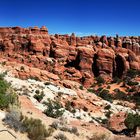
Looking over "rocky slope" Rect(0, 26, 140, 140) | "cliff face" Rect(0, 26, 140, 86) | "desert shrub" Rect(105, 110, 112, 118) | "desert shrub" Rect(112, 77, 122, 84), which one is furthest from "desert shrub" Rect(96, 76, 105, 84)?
"desert shrub" Rect(105, 110, 112, 118)

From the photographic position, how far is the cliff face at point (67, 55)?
75.2 m

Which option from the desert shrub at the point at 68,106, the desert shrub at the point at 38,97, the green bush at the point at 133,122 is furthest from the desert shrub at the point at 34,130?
the desert shrub at the point at 68,106

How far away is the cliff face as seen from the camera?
7517 centimetres

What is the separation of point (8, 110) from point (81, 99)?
22260 millimetres

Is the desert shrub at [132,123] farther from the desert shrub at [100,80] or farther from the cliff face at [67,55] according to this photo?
the desert shrub at [100,80]

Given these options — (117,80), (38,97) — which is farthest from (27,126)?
(117,80)

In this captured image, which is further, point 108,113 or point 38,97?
point 108,113

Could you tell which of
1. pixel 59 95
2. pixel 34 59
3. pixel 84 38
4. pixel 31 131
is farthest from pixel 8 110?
pixel 84 38

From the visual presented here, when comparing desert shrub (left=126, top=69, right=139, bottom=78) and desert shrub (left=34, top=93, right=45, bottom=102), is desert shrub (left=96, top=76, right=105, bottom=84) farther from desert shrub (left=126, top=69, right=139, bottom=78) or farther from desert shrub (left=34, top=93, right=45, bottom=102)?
desert shrub (left=34, top=93, right=45, bottom=102)

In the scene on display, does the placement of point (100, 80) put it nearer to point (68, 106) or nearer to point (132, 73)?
point (132, 73)

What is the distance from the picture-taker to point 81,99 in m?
38.7

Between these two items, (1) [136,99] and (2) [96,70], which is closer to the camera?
(1) [136,99]

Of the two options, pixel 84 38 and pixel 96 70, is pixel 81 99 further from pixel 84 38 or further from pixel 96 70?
pixel 84 38

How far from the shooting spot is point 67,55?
81.9m
